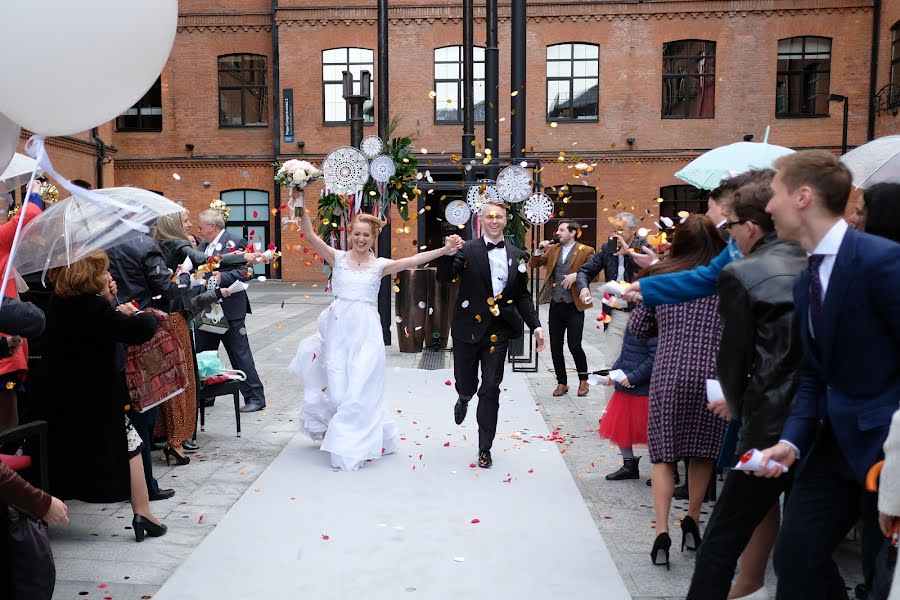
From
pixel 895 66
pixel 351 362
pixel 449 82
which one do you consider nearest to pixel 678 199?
pixel 895 66

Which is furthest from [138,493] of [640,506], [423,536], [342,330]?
[640,506]

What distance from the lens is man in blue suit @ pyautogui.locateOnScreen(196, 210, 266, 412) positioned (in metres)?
7.80

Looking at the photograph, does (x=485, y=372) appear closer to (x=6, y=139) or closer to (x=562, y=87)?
(x=6, y=139)

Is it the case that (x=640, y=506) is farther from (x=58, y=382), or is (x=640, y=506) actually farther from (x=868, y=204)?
(x=58, y=382)

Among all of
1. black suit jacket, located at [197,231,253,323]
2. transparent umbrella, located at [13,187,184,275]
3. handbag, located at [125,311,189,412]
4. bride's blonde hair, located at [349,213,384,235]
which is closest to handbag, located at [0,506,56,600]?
transparent umbrella, located at [13,187,184,275]

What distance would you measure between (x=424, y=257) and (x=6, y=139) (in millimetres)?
3441

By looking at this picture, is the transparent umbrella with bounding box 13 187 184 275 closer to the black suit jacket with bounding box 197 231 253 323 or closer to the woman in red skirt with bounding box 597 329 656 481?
the black suit jacket with bounding box 197 231 253 323

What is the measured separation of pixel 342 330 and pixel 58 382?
2393mm

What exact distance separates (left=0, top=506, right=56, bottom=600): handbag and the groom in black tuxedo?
3642mm

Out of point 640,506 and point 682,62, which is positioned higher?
point 682,62

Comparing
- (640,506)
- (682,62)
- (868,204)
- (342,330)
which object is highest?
(682,62)

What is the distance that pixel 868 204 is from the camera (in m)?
3.56

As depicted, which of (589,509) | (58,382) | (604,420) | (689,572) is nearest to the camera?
(689,572)

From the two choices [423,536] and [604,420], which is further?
[604,420]
